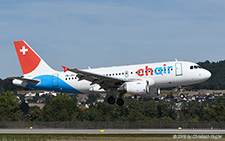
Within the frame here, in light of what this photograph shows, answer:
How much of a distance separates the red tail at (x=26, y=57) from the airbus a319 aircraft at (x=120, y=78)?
127 cm

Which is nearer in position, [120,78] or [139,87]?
[139,87]

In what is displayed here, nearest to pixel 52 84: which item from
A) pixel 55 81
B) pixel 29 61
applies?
pixel 55 81

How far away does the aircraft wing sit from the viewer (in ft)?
190

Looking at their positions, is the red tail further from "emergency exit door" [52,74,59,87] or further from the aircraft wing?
the aircraft wing

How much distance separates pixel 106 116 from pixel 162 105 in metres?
24.9

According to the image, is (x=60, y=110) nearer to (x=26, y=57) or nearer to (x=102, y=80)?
(x=26, y=57)

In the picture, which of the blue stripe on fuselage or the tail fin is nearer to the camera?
the blue stripe on fuselage

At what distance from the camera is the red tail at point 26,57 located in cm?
6756

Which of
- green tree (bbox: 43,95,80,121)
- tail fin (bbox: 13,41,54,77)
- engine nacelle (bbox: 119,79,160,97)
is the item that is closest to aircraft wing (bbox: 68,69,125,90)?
engine nacelle (bbox: 119,79,160,97)

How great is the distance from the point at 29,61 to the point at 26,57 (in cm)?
80

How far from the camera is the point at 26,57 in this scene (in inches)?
2682

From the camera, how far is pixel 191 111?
162750 mm

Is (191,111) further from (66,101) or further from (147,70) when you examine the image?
(147,70)

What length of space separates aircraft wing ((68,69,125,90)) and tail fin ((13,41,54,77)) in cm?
905
